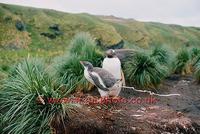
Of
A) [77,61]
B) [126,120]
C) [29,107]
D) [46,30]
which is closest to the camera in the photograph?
[29,107]

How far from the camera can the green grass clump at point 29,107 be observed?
337 inches

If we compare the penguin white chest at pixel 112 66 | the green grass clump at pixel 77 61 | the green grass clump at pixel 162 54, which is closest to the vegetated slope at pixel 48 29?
the green grass clump at pixel 162 54

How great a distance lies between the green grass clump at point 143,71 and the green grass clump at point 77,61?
1.12 meters

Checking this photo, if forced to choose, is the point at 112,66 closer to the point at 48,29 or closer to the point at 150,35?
the point at 48,29

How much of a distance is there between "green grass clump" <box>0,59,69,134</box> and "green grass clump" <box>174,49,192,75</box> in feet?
36.1

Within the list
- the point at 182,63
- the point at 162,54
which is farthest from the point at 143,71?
the point at 182,63

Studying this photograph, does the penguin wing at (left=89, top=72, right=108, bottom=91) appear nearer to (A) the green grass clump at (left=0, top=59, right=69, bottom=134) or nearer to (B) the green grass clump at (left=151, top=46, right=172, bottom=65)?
(A) the green grass clump at (left=0, top=59, right=69, bottom=134)

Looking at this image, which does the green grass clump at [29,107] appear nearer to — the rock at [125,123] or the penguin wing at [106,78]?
the rock at [125,123]

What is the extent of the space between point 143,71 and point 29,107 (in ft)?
22.9

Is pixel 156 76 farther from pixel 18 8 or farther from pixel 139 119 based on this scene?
pixel 18 8

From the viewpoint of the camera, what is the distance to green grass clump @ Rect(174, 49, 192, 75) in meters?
19.5

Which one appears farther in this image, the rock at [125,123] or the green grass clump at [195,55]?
the green grass clump at [195,55]

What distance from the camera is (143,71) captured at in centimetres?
1515

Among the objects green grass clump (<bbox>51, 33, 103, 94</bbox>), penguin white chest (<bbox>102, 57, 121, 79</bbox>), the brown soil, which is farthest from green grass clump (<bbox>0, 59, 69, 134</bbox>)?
green grass clump (<bbox>51, 33, 103, 94</bbox>)
